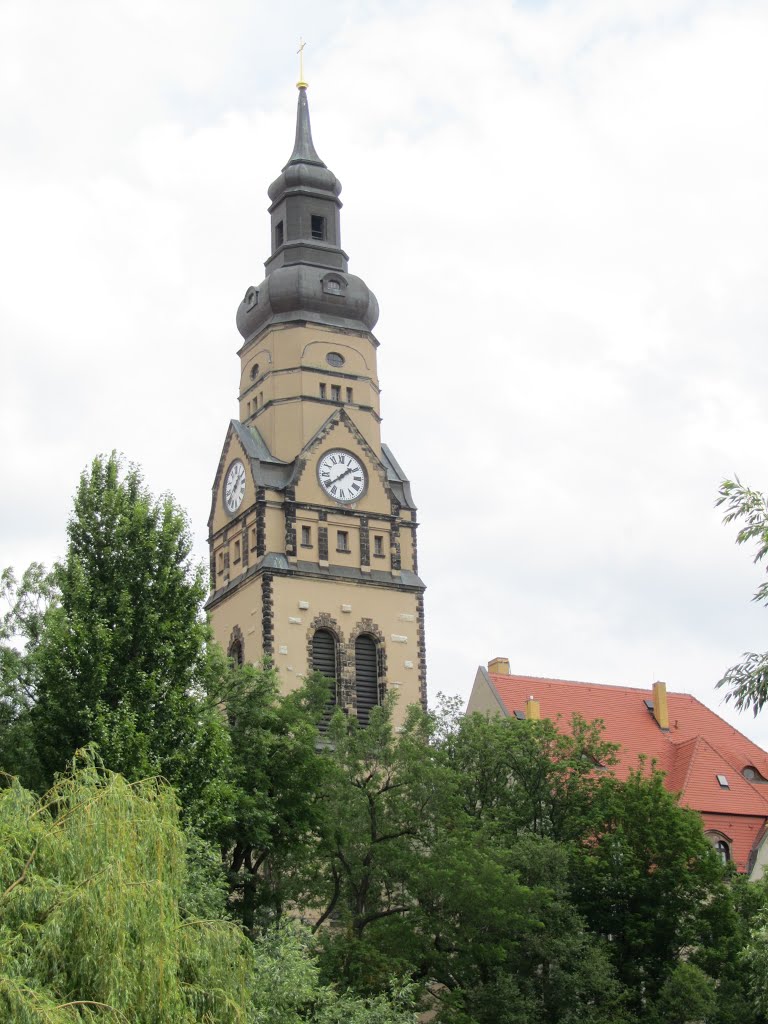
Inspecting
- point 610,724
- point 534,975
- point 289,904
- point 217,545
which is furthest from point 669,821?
point 217,545

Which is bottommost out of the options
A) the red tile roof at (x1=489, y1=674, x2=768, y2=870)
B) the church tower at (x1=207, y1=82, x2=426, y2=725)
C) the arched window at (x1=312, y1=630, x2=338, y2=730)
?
the red tile roof at (x1=489, y1=674, x2=768, y2=870)

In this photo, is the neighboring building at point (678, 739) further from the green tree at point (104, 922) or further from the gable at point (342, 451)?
the green tree at point (104, 922)

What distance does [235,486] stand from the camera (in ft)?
210

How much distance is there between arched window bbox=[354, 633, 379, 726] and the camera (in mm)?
59969

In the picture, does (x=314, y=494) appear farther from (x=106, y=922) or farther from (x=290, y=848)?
(x=106, y=922)

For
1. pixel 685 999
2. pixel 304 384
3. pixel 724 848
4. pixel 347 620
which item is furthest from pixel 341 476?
pixel 685 999

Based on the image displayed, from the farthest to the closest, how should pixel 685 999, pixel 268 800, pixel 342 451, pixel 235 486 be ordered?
1. pixel 235 486
2. pixel 342 451
3. pixel 685 999
4. pixel 268 800

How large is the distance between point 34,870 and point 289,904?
57.4ft

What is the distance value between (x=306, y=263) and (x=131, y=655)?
1361 inches

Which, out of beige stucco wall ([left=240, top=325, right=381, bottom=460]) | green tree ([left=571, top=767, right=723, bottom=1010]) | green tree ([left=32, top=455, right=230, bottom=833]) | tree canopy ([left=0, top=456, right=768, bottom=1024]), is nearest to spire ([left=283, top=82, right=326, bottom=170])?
beige stucco wall ([left=240, top=325, right=381, bottom=460])

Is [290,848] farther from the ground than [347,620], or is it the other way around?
[347,620]

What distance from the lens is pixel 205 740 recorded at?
35.2 meters

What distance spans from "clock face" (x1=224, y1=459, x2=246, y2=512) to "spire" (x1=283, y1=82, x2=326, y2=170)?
13.3 metres

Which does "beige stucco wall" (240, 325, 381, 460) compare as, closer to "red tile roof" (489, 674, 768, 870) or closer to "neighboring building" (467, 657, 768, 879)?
"neighboring building" (467, 657, 768, 879)
